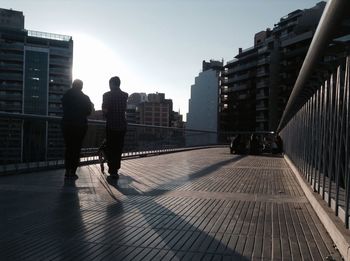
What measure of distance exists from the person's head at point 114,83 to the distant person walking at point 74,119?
0.57 m

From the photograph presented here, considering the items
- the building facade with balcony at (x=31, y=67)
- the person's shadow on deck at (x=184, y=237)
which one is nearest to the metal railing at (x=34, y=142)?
the person's shadow on deck at (x=184, y=237)

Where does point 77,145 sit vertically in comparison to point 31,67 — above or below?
below

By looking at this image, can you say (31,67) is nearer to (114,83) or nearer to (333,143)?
(114,83)

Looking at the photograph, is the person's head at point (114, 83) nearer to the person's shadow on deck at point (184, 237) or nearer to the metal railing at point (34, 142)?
the metal railing at point (34, 142)

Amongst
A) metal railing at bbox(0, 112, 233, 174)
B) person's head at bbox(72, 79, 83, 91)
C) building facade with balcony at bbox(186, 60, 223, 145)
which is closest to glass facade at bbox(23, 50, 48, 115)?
building facade with balcony at bbox(186, 60, 223, 145)

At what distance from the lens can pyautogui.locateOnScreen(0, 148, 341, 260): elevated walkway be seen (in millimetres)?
3760

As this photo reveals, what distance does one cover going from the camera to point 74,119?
923 centimetres

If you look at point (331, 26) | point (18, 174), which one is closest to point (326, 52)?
point (331, 26)

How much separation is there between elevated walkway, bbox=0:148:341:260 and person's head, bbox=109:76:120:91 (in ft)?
7.16

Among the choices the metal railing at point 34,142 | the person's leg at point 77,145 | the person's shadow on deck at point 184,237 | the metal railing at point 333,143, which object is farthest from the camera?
the metal railing at point 34,142

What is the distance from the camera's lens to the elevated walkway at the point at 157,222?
376cm

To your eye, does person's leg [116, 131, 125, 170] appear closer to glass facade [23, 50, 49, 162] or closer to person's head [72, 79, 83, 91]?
person's head [72, 79, 83, 91]

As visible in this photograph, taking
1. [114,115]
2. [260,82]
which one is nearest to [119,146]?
[114,115]

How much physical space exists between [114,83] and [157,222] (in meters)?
5.07
